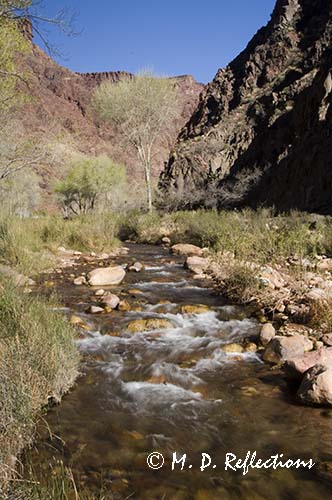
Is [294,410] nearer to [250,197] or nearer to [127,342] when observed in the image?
[127,342]

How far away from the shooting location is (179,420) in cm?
292

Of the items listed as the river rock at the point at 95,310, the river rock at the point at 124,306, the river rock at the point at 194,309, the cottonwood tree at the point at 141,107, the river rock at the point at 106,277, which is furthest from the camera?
the cottonwood tree at the point at 141,107

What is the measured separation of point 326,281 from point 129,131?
19.8m

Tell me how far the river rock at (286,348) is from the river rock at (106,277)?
13.0 ft

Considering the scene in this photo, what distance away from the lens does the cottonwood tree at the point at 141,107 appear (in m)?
22.7

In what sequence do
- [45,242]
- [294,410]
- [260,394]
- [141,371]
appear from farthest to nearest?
1. [45,242]
2. [141,371]
3. [260,394]
4. [294,410]

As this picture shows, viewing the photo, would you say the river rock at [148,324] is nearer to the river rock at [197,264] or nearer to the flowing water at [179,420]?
the flowing water at [179,420]

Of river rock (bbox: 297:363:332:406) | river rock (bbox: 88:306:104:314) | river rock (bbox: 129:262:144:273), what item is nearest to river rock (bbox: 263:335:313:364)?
river rock (bbox: 297:363:332:406)

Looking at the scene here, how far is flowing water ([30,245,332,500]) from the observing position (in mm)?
2229

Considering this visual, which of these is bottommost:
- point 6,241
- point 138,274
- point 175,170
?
point 138,274

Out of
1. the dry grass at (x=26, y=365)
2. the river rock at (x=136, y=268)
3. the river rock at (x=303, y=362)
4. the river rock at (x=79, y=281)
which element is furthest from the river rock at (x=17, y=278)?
the river rock at (x=303, y=362)

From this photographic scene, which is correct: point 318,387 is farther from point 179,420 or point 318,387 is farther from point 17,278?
point 17,278

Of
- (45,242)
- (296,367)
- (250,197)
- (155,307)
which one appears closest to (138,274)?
(155,307)

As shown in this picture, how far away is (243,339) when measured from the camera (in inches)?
176
